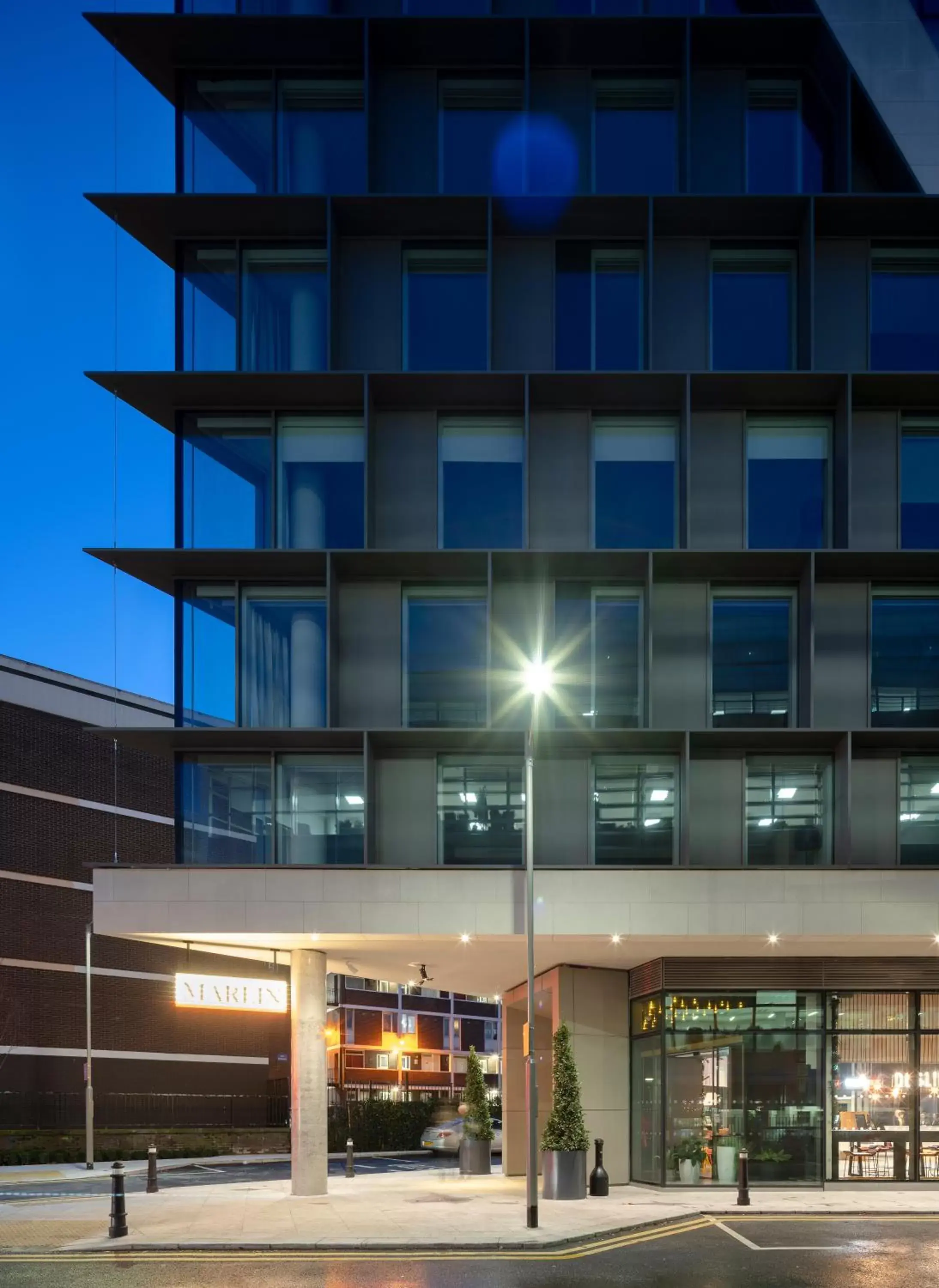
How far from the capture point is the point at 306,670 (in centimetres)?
2922

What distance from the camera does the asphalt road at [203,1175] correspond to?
34.7 m

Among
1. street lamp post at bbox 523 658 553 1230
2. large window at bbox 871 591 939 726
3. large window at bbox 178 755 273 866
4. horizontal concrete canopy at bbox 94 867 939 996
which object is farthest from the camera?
large window at bbox 871 591 939 726

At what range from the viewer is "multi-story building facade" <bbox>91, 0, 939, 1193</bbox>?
28516 millimetres

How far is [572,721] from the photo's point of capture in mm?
28781

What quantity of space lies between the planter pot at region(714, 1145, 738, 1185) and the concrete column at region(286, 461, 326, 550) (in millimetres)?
14922

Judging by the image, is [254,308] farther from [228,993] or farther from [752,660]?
[228,993]

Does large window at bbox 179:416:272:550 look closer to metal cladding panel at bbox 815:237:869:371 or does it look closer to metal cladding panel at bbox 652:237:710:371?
metal cladding panel at bbox 652:237:710:371

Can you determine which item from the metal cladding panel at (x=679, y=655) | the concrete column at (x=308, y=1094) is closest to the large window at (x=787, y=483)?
the metal cladding panel at (x=679, y=655)

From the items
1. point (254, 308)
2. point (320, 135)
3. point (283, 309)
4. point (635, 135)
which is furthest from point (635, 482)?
point (320, 135)

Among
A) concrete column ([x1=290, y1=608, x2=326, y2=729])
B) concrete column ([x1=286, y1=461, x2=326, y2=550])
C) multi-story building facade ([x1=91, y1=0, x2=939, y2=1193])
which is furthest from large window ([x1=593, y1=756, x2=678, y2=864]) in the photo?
concrete column ([x1=286, y1=461, x2=326, y2=550])

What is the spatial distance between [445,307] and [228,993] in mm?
16992

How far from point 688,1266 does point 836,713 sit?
1349cm

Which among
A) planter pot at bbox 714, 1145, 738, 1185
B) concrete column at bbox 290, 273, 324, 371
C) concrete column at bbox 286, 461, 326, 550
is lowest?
planter pot at bbox 714, 1145, 738, 1185

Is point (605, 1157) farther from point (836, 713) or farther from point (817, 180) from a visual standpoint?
point (817, 180)
